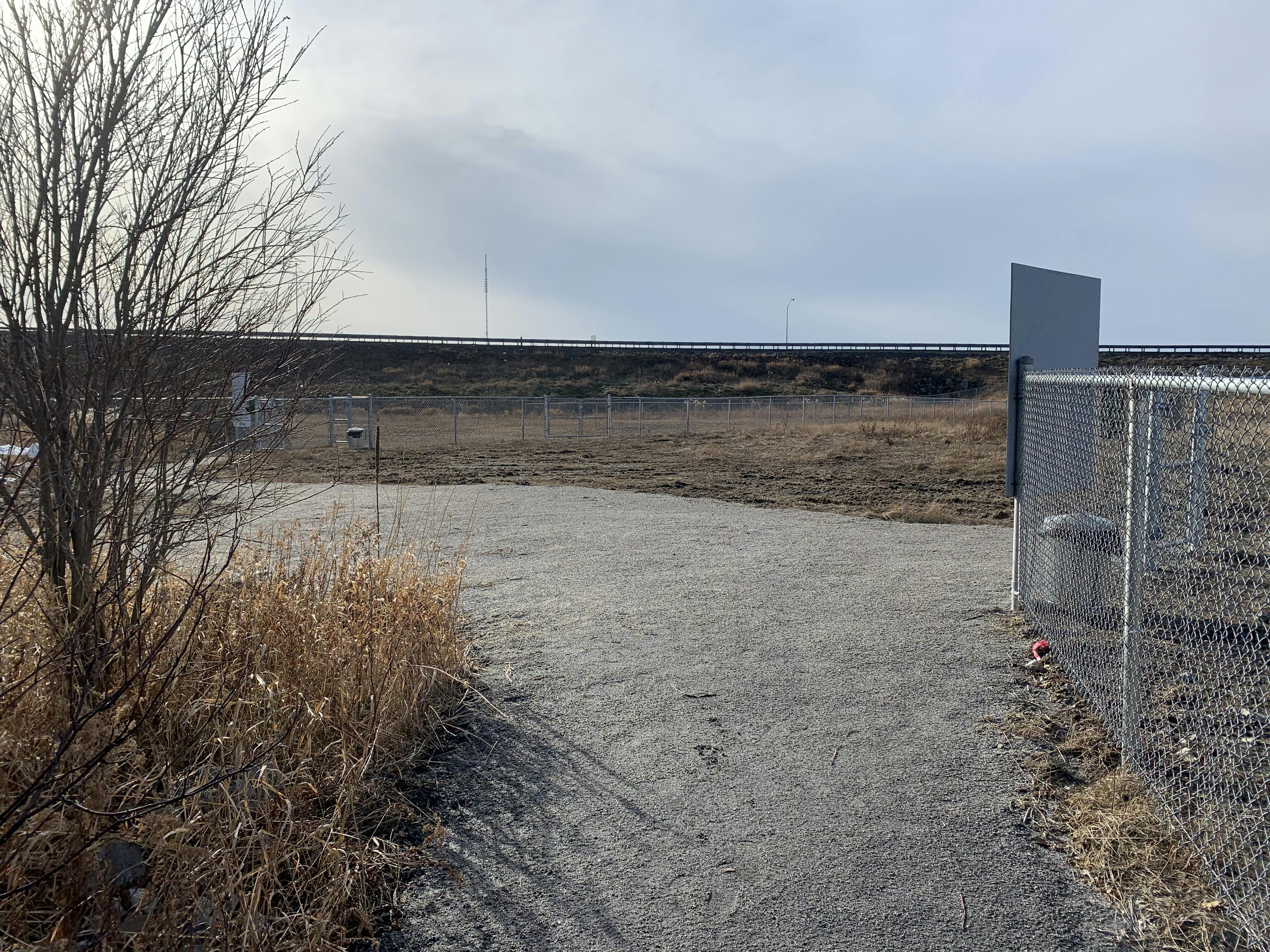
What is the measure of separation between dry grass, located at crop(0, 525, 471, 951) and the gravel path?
0.29 m

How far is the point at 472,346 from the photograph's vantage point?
80.1 m

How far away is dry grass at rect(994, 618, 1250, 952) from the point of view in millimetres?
3225

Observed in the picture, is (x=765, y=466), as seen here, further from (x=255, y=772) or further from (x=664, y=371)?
(x=664, y=371)

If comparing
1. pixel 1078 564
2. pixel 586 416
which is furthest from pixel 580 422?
pixel 1078 564

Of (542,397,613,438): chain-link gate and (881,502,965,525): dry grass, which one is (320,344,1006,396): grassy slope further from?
(881,502,965,525): dry grass

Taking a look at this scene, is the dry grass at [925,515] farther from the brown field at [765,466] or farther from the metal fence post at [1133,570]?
the metal fence post at [1133,570]

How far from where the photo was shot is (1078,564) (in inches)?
251

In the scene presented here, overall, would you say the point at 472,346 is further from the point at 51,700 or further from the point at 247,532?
the point at 51,700

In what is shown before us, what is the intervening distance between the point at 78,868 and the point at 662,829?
2060mm

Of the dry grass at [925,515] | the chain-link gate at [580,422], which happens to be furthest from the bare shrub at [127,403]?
the chain-link gate at [580,422]

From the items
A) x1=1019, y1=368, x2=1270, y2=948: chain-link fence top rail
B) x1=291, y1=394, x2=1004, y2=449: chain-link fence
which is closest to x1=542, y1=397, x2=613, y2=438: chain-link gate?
x1=291, y1=394, x2=1004, y2=449: chain-link fence

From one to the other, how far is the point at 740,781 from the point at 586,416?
36.1 meters

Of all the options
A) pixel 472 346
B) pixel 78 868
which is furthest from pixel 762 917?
pixel 472 346

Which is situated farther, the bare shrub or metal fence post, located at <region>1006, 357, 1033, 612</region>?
metal fence post, located at <region>1006, 357, 1033, 612</region>
